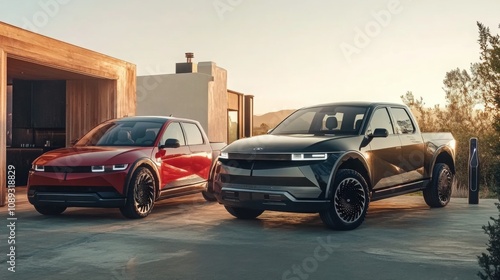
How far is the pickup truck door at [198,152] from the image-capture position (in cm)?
1135

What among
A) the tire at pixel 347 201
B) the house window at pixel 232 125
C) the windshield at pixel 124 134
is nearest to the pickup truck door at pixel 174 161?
the windshield at pixel 124 134

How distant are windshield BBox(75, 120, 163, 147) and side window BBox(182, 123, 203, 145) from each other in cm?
80

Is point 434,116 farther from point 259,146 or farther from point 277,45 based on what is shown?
point 259,146

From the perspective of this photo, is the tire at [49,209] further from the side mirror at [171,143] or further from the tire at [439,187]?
the tire at [439,187]

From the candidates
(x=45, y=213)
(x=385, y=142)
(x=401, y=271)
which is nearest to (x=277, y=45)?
(x=385, y=142)

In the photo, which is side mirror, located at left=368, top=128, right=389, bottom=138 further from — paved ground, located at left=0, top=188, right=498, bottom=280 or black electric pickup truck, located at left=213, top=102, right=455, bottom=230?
paved ground, located at left=0, top=188, right=498, bottom=280

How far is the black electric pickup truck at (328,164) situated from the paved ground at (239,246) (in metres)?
0.41

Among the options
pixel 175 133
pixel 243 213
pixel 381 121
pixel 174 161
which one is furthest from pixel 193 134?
pixel 381 121

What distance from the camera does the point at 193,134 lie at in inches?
462

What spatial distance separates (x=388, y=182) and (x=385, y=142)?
631 millimetres

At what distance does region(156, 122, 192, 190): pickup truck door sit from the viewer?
10.3 metres

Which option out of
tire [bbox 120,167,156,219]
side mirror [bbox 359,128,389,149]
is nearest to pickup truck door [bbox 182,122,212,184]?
tire [bbox 120,167,156,219]

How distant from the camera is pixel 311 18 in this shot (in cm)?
1505

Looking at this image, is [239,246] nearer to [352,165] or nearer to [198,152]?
[352,165]
